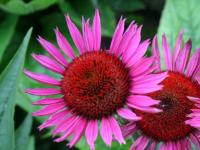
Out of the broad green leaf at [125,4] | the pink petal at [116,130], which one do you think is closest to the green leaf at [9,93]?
the pink petal at [116,130]

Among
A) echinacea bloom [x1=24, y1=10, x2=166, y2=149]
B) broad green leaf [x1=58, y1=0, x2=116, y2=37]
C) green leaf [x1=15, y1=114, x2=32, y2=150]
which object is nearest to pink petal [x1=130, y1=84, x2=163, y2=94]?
echinacea bloom [x1=24, y1=10, x2=166, y2=149]

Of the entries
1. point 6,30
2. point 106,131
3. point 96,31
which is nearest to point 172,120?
A: point 106,131

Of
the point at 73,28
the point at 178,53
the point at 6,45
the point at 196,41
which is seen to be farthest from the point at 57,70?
the point at 6,45

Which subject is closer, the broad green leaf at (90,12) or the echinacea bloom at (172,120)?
the echinacea bloom at (172,120)

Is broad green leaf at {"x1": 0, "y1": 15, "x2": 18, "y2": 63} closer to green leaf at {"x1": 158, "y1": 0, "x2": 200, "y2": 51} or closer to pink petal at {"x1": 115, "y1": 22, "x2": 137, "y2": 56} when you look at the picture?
green leaf at {"x1": 158, "y1": 0, "x2": 200, "y2": 51}

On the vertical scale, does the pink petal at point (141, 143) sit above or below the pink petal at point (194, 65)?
below

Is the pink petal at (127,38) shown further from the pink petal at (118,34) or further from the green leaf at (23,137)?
the green leaf at (23,137)

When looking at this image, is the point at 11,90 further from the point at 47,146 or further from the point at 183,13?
the point at 47,146

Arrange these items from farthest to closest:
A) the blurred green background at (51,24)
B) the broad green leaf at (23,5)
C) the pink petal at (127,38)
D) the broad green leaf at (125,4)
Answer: the broad green leaf at (125,4), the broad green leaf at (23,5), the blurred green background at (51,24), the pink petal at (127,38)
